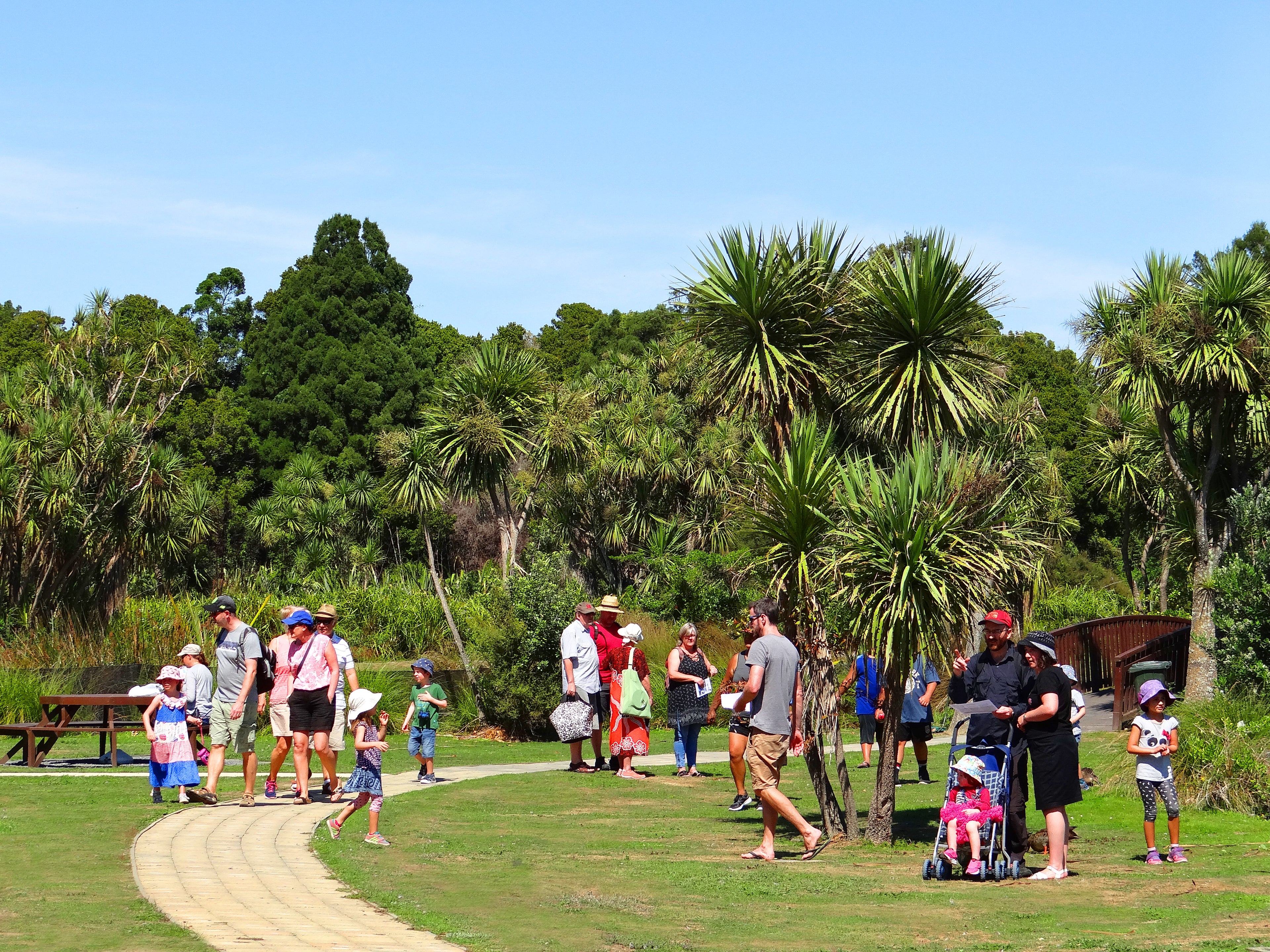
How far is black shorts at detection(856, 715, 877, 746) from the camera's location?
14.8 meters

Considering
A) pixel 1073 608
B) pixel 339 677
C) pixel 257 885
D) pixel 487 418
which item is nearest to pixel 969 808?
Result: pixel 257 885

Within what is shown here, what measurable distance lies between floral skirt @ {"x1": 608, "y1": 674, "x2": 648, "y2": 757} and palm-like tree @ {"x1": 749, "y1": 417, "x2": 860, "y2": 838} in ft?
13.5

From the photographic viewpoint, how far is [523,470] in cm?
4847

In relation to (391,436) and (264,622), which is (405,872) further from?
(391,436)

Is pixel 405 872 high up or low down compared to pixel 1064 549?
down

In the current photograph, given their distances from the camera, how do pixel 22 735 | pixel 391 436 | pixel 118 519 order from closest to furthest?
pixel 22 735, pixel 391 436, pixel 118 519

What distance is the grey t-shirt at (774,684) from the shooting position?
9359 mm

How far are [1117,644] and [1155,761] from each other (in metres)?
15.8

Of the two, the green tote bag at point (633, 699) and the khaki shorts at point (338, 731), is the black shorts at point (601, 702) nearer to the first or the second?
the green tote bag at point (633, 699)

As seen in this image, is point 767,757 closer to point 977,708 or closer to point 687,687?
point 977,708

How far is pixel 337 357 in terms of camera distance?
2133 inches

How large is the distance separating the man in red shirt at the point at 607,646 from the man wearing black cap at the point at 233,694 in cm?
384

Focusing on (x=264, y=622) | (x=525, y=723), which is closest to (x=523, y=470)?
(x=264, y=622)

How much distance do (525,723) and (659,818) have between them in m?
8.63
